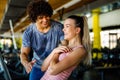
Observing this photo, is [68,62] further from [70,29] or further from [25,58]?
[25,58]

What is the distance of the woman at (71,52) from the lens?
5.47ft

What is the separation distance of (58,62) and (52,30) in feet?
2.26

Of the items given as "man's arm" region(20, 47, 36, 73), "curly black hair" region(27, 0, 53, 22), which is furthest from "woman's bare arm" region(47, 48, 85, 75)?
"curly black hair" region(27, 0, 53, 22)

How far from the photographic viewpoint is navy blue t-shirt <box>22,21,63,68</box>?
7.50 ft

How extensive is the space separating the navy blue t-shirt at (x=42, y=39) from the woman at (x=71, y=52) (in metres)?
0.40

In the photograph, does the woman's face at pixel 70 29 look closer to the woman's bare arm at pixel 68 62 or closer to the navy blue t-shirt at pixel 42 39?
the woman's bare arm at pixel 68 62

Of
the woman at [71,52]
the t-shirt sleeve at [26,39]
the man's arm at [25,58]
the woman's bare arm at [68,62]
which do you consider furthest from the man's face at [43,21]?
the woman's bare arm at [68,62]

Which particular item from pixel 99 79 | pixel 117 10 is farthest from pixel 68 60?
pixel 117 10

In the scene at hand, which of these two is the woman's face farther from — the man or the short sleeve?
the short sleeve

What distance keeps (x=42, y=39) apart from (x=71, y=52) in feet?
2.05

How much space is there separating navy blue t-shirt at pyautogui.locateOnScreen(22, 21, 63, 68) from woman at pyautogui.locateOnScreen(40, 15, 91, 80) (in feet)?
1.31

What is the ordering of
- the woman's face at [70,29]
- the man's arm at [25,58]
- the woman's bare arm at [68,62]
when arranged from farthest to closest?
the man's arm at [25,58] < the woman's face at [70,29] < the woman's bare arm at [68,62]

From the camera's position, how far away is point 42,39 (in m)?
2.28

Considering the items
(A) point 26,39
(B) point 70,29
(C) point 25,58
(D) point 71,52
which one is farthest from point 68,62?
(A) point 26,39
